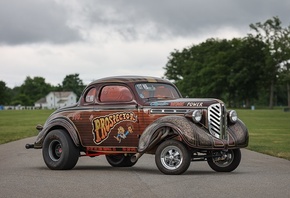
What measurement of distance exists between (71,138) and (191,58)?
147 meters

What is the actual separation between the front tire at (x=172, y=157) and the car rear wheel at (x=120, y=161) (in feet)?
8.50

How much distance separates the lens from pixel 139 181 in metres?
11.8

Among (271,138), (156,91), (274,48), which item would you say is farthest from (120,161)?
(274,48)

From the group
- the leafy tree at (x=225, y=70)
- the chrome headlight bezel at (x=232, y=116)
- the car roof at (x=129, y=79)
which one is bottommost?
the chrome headlight bezel at (x=232, y=116)

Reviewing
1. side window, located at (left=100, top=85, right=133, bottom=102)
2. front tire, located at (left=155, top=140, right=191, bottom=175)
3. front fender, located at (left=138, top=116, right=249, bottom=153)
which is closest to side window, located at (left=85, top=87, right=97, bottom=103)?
side window, located at (left=100, top=85, right=133, bottom=102)

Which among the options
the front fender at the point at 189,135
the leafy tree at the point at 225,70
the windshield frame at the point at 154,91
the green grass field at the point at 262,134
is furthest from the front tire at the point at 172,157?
the leafy tree at the point at 225,70

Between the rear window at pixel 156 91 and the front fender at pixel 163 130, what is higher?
the rear window at pixel 156 91

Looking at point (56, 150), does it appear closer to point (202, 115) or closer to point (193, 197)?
point (202, 115)

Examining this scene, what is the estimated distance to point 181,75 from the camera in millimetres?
166375

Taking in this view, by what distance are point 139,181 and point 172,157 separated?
3.49ft

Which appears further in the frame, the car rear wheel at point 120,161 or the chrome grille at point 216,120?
the car rear wheel at point 120,161

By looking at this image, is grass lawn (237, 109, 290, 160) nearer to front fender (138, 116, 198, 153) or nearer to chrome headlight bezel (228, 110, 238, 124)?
chrome headlight bezel (228, 110, 238, 124)

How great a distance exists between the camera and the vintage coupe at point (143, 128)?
41.6 ft

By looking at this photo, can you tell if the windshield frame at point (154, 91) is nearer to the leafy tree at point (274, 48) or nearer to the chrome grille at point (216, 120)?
the chrome grille at point (216, 120)
